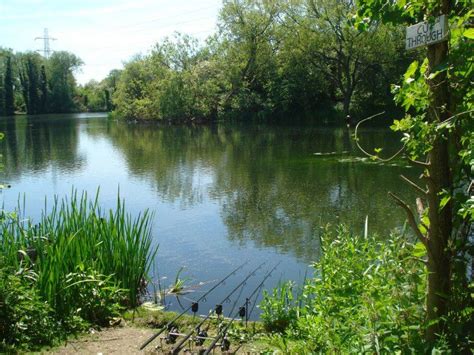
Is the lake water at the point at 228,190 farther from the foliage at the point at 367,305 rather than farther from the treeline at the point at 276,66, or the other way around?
the treeline at the point at 276,66

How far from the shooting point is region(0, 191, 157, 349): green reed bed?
420cm

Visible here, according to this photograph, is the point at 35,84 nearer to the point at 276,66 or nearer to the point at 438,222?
the point at 276,66

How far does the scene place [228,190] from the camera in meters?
12.6

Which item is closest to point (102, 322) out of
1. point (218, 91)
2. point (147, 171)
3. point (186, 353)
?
point (186, 353)

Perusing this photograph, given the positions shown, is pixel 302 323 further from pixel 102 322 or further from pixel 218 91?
pixel 218 91

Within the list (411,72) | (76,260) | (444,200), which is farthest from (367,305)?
(76,260)

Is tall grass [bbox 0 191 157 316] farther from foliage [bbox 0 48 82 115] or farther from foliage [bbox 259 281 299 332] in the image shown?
foliage [bbox 0 48 82 115]

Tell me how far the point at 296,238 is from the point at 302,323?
15.8 feet

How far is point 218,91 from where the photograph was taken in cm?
3719

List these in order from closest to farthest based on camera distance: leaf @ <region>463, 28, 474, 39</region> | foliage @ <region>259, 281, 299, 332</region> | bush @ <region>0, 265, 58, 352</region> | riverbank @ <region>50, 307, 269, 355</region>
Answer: leaf @ <region>463, 28, 474, 39</region> → bush @ <region>0, 265, 58, 352</region> → riverbank @ <region>50, 307, 269, 355</region> → foliage @ <region>259, 281, 299, 332</region>

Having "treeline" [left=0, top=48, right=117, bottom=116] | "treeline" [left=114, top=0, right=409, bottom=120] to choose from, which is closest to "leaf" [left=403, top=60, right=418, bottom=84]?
"treeline" [left=114, top=0, right=409, bottom=120]

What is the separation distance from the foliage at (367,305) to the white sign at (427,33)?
1014 millimetres

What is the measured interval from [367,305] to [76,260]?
3.10m

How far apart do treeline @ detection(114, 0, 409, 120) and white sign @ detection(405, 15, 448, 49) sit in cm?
2605
